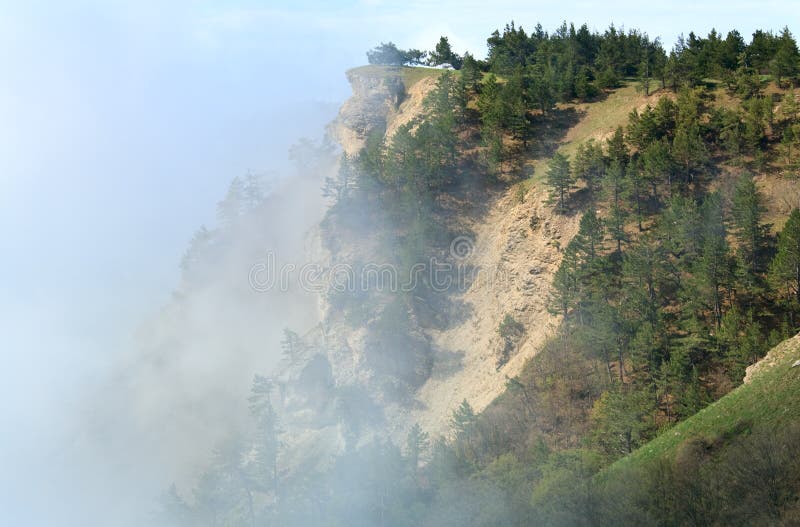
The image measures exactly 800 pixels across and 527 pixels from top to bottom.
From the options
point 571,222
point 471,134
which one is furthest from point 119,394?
point 571,222

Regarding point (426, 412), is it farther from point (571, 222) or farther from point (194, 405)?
point (194, 405)

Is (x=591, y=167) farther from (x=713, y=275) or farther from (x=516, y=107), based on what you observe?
(x=713, y=275)

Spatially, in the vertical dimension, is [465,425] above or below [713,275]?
below

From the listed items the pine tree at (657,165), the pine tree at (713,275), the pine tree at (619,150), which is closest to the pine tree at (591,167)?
the pine tree at (619,150)

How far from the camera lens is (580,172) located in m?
68.4

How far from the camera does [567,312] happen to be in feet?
195

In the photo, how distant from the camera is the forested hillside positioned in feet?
122

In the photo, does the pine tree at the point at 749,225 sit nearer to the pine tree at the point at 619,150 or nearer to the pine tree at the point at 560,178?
the pine tree at the point at 619,150

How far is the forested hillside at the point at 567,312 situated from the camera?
122 ft

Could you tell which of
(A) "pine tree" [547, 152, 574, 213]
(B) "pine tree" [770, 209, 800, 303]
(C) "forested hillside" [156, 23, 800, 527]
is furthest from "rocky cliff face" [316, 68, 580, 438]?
(B) "pine tree" [770, 209, 800, 303]

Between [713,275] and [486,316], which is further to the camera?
[486,316]

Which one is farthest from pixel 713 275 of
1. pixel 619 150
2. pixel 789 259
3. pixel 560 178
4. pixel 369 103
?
pixel 369 103

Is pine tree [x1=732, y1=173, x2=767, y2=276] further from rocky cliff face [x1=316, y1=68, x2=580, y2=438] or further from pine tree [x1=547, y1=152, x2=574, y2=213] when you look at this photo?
pine tree [x1=547, y1=152, x2=574, y2=213]

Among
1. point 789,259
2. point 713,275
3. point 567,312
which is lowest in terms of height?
point 567,312
